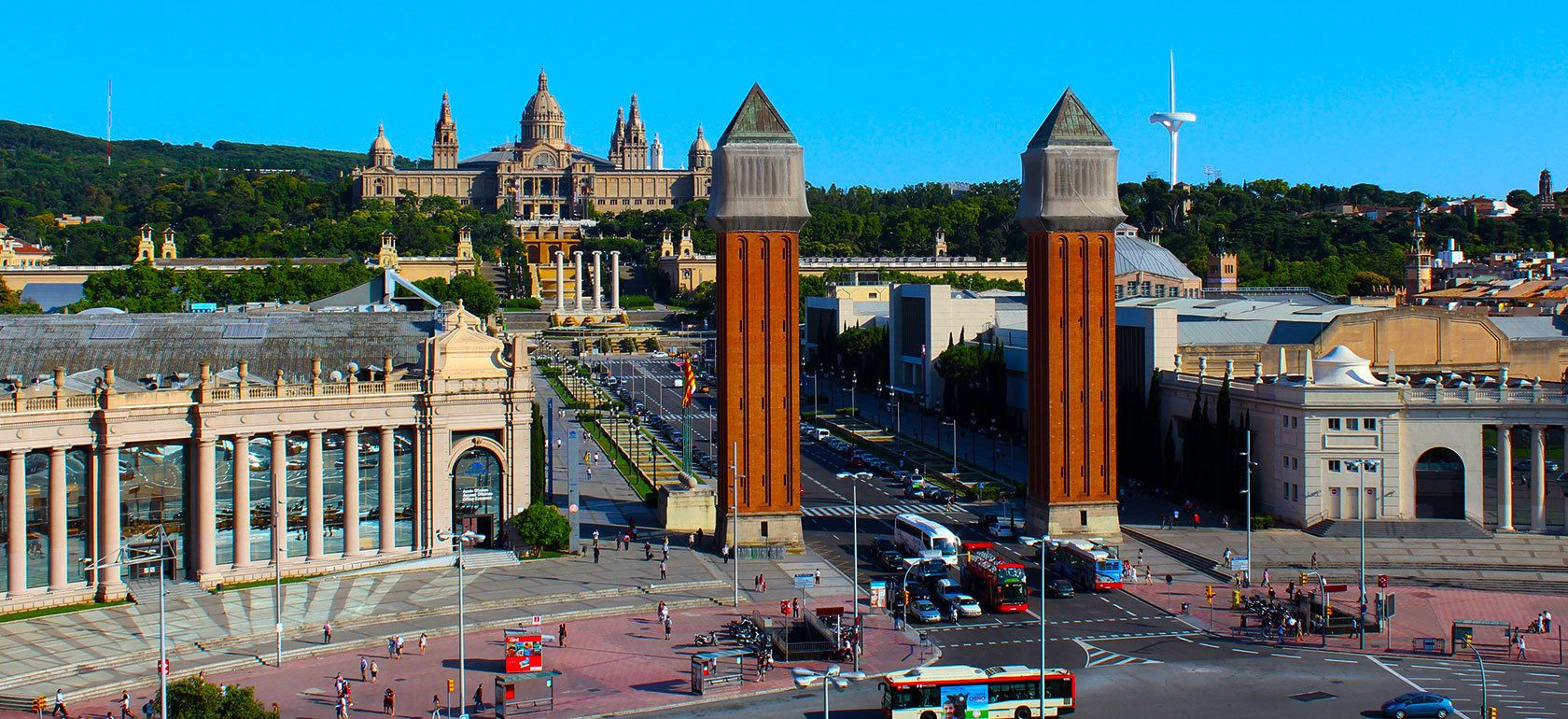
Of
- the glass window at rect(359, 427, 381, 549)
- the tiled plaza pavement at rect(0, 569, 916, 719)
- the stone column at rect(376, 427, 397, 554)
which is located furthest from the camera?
the glass window at rect(359, 427, 381, 549)

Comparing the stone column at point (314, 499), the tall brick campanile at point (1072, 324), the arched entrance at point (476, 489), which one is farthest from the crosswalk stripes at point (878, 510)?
the stone column at point (314, 499)

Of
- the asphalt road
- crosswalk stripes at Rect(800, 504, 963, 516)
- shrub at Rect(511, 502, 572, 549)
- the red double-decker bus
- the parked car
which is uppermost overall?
shrub at Rect(511, 502, 572, 549)

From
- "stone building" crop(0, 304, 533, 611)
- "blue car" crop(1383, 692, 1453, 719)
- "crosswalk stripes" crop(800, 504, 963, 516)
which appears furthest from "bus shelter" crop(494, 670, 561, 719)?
"crosswalk stripes" crop(800, 504, 963, 516)

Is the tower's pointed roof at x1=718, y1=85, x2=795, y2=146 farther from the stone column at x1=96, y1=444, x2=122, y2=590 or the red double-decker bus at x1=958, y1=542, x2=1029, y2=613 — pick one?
the stone column at x1=96, y1=444, x2=122, y2=590

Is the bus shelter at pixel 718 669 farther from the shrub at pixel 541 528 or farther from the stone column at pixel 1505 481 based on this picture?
the stone column at pixel 1505 481

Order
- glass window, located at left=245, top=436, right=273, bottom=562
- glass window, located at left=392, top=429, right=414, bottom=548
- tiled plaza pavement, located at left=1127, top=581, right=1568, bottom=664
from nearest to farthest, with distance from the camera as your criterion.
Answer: tiled plaza pavement, located at left=1127, top=581, right=1568, bottom=664, glass window, located at left=245, top=436, right=273, bottom=562, glass window, located at left=392, top=429, right=414, bottom=548

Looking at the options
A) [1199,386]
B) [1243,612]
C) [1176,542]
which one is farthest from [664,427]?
[1243,612]

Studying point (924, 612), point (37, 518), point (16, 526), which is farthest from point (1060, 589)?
point (16, 526)
